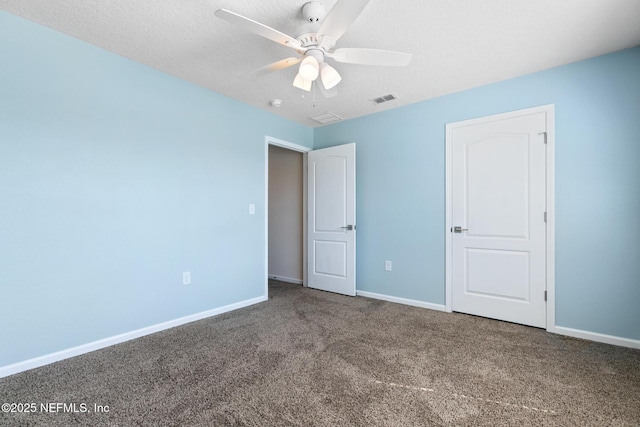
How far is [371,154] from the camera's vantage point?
3.79 m

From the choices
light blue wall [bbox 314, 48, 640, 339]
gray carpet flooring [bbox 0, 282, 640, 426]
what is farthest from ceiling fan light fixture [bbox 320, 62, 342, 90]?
gray carpet flooring [bbox 0, 282, 640, 426]

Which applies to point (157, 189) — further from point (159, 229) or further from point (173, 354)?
point (173, 354)

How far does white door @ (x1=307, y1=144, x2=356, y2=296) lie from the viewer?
3.83 m

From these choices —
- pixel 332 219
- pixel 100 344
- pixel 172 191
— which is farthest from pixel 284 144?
pixel 100 344

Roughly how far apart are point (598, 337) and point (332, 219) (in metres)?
2.84

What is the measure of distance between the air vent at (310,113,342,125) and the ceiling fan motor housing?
197cm

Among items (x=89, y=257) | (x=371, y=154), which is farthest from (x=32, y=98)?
(x=371, y=154)

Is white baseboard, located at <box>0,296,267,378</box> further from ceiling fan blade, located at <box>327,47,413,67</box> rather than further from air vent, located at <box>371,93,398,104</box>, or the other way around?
air vent, located at <box>371,93,398,104</box>

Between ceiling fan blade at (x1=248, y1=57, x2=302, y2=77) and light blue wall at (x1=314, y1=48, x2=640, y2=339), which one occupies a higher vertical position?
ceiling fan blade at (x1=248, y1=57, x2=302, y2=77)

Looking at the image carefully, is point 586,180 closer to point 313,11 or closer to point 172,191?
point 313,11

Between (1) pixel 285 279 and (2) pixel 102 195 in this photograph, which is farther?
(1) pixel 285 279

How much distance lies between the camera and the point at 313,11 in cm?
180

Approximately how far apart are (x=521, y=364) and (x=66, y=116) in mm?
3750

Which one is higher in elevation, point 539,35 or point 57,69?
point 539,35
